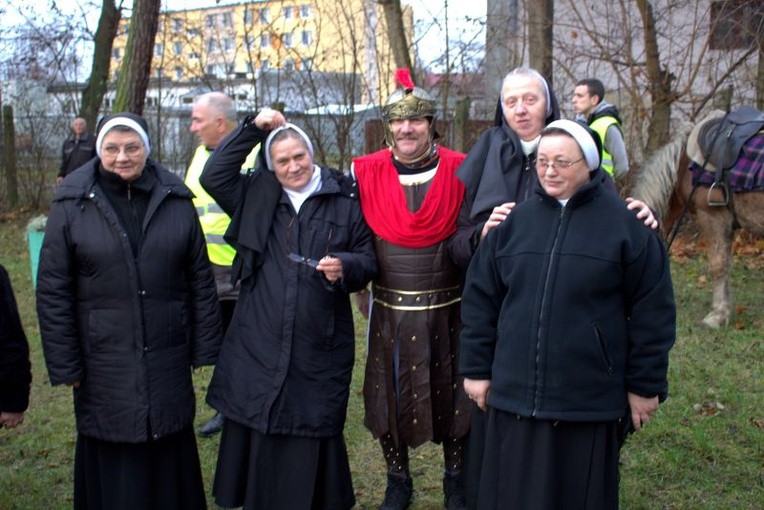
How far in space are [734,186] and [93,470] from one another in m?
5.47

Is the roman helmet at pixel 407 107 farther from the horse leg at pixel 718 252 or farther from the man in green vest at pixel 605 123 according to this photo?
the horse leg at pixel 718 252

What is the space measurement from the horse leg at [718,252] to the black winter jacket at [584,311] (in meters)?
4.73

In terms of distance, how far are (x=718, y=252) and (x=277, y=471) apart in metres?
5.27

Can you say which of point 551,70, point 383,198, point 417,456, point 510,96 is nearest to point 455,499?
point 417,456

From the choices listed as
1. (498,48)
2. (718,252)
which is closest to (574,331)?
(718,252)

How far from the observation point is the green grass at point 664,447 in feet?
14.2

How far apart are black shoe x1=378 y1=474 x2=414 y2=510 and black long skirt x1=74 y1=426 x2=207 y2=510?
979 millimetres

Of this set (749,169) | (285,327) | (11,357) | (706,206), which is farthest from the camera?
(706,206)

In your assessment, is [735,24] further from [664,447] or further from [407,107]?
[407,107]

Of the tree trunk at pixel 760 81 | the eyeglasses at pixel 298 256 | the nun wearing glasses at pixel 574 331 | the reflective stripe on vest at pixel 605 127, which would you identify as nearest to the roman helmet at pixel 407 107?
the eyeglasses at pixel 298 256

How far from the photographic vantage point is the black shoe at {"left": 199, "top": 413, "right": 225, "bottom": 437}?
5129 millimetres

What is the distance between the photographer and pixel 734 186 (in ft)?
22.5

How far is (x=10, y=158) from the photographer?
14922mm

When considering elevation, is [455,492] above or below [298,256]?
below
